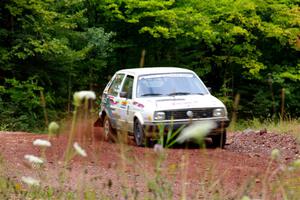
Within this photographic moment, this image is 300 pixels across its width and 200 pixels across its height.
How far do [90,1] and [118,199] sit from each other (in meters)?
26.8

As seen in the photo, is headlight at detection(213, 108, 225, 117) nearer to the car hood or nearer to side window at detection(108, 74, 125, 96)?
the car hood

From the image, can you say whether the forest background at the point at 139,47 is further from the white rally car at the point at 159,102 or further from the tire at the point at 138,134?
the tire at the point at 138,134

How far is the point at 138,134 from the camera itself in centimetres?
1349

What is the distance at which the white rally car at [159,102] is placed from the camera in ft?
42.9

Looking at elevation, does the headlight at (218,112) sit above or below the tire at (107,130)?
above

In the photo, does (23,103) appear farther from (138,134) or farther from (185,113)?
(185,113)

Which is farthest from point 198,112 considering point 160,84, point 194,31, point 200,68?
point 200,68

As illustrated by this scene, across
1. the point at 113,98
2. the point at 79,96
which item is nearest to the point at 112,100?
the point at 113,98

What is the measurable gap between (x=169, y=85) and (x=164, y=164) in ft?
26.1

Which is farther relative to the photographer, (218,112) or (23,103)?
(23,103)

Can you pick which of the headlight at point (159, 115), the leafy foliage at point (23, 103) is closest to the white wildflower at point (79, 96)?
the headlight at point (159, 115)

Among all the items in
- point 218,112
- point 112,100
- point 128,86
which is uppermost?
point 128,86

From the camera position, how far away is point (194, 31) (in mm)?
32531

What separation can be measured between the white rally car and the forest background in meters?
11.0
